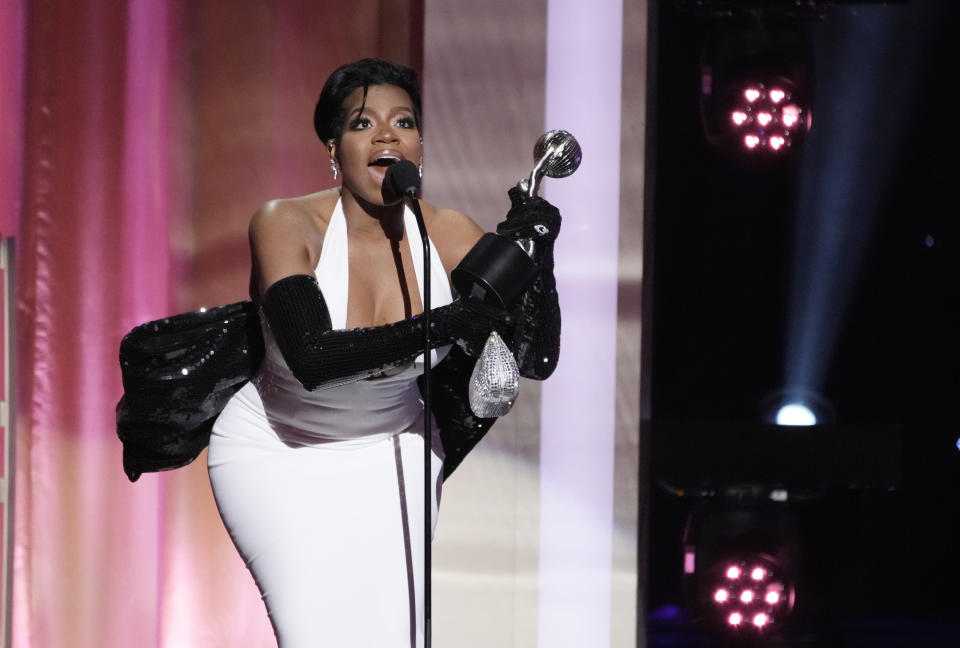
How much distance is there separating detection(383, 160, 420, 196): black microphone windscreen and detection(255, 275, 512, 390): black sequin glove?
0.23 meters

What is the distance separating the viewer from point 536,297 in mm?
2361

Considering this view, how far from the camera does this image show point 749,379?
4.14 meters

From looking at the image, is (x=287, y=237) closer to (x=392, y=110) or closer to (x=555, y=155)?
(x=392, y=110)

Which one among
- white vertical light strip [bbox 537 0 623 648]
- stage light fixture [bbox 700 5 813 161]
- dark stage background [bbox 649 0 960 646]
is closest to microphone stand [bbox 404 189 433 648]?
white vertical light strip [bbox 537 0 623 648]

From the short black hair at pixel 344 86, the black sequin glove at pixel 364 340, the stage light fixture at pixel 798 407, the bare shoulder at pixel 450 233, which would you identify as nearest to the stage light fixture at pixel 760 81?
the stage light fixture at pixel 798 407

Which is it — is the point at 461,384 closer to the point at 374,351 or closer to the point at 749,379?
the point at 374,351

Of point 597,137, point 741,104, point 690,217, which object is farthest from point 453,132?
point 690,217

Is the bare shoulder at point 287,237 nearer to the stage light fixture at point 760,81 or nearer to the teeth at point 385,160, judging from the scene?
the teeth at point 385,160

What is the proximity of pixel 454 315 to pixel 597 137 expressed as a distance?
1.41 metres

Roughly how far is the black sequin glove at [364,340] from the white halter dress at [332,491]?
155 millimetres

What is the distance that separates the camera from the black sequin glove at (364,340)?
2.11m

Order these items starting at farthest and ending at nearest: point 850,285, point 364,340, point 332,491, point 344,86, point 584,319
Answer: point 850,285
point 584,319
point 344,86
point 332,491
point 364,340

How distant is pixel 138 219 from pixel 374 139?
1.37 metres

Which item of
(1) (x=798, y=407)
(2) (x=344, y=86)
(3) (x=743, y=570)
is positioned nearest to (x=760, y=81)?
(1) (x=798, y=407)
